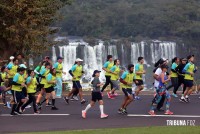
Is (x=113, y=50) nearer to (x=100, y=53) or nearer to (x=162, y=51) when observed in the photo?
(x=100, y=53)

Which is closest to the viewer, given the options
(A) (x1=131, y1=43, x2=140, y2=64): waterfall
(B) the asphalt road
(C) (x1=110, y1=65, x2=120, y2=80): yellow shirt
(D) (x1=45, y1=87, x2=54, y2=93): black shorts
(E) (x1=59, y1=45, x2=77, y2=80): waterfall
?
(B) the asphalt road

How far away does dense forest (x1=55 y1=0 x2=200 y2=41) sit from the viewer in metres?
76.1

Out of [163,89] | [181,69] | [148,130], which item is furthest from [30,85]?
[181,69]

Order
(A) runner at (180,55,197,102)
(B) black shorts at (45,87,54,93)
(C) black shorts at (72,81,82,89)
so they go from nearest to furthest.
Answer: (B) black shorts at (45,87,54,93), (A) runner at (180,55,197,102), (C) black shorts at (72,81,82,89)

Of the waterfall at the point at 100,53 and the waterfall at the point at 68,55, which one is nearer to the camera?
the waterfall at the point at 68,55

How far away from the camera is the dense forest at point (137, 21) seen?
250 ft

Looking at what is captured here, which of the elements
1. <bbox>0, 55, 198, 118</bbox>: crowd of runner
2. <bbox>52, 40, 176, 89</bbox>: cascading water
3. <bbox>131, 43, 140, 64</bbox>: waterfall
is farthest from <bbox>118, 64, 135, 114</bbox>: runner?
<bbox>131, 43, 140, 64</bbox>: waterfall

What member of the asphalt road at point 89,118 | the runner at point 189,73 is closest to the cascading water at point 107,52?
the runner at point 189,73

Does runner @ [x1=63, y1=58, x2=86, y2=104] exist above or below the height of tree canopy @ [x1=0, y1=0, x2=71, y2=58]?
below

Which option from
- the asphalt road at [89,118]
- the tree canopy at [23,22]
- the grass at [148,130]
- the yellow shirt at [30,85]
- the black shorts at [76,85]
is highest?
the tree canopy at [23,22]

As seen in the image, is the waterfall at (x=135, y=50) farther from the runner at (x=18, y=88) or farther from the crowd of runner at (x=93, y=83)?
the runner at (x=18, y=88)

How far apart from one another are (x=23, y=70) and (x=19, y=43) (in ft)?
36.6

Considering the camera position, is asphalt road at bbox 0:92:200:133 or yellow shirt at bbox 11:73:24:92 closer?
asphalt road at bbox 0:92:200:133

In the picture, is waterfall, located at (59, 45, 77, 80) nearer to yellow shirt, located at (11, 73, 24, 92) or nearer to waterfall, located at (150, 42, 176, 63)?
waterfall, located at (150, 42, 176, 63)
